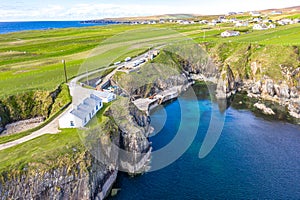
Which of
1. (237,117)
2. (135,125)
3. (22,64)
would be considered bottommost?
(237,117)

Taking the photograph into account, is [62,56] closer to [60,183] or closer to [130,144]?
[130,144]

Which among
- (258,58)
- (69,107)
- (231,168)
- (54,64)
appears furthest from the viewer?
(258,58)

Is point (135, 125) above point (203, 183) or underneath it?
above

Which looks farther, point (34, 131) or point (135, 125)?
point (135, 125)

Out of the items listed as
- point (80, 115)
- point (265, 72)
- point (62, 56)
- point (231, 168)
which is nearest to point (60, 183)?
point (80, 115)

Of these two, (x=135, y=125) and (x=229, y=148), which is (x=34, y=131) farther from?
(x=229, y=148)

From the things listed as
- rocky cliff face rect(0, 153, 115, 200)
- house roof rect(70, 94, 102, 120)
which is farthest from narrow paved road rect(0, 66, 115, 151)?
rocky cliff face rect(0, 153, 115, 200)

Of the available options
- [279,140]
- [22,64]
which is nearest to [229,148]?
[279,140]
